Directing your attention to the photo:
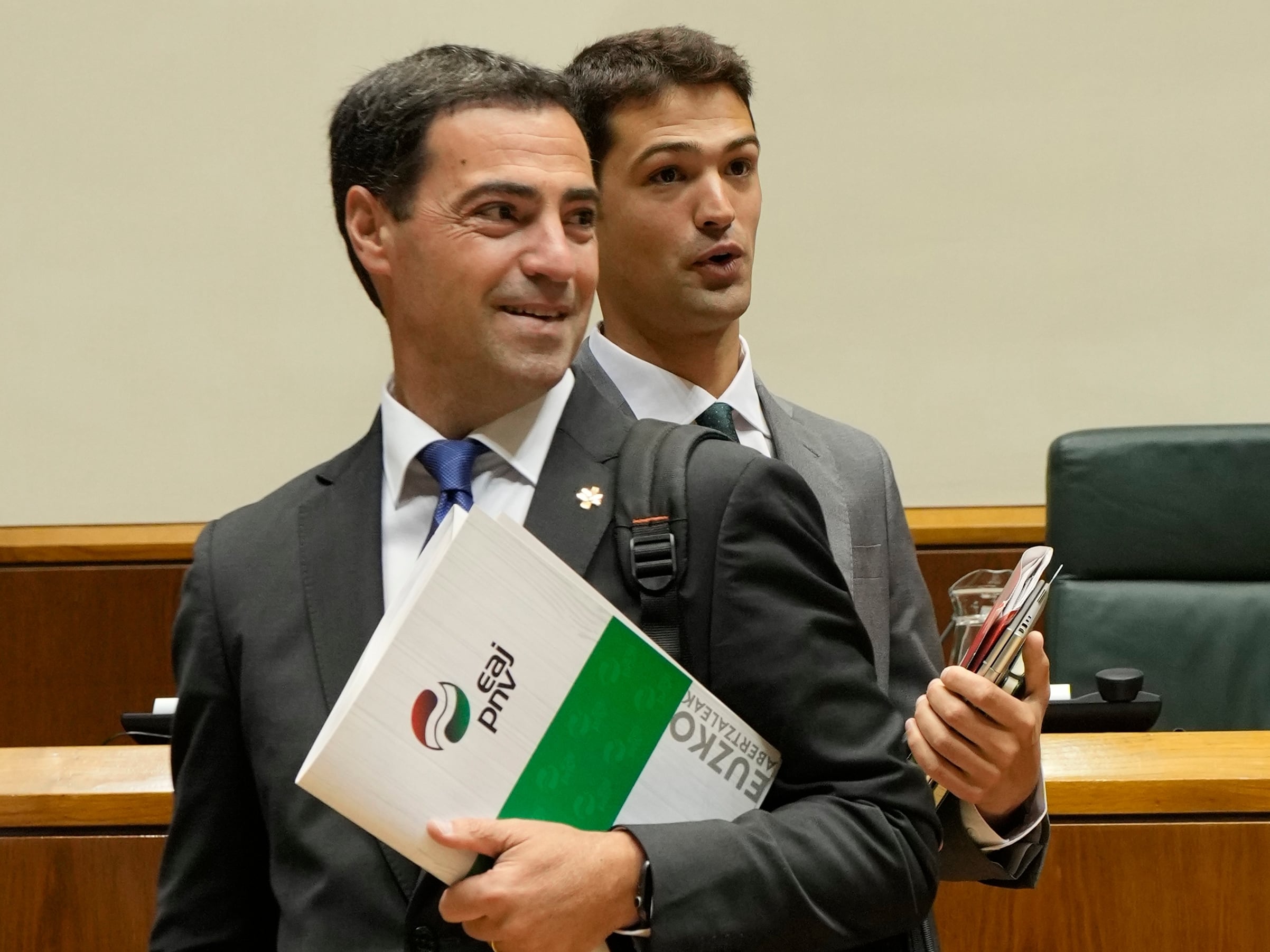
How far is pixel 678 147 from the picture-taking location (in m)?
1.79

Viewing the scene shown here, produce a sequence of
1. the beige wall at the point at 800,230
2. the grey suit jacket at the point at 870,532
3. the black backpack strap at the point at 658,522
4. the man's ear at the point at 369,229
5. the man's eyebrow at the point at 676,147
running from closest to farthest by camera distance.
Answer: the black backpack strap at the point at 658,522
the man's ear at the point at 369,229
the grey suit jacket at the point at 870,532
the man's eyebrow at the point at 676,147
the beige wall at the point at 800,230

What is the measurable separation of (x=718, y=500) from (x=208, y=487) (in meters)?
2.95

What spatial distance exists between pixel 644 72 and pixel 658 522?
2.97 ft

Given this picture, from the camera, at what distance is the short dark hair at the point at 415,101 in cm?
123

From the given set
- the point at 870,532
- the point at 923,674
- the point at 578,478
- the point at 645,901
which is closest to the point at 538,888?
the point at 645,901

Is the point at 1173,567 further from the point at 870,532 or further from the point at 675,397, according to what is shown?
the point at 675,397

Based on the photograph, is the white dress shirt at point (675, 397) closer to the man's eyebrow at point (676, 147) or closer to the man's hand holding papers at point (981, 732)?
the man's eyebrow at point (676, 147)

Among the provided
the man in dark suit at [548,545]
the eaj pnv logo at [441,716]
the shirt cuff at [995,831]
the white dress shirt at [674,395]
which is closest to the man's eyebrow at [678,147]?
the white dress shirt at [674,395]

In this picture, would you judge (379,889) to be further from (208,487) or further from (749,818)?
(208,487)

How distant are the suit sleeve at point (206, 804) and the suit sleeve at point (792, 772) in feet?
1.24

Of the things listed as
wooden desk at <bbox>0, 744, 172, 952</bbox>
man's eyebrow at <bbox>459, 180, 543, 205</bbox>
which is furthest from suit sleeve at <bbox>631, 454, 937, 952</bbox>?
wooden desk at <bbox>0, 744, 172, 952</bbox>

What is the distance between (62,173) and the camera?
3768mm

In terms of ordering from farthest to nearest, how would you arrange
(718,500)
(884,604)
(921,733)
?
(884,604)
(921,733)
(718,500)

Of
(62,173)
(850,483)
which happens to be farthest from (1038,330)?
(62,173)
